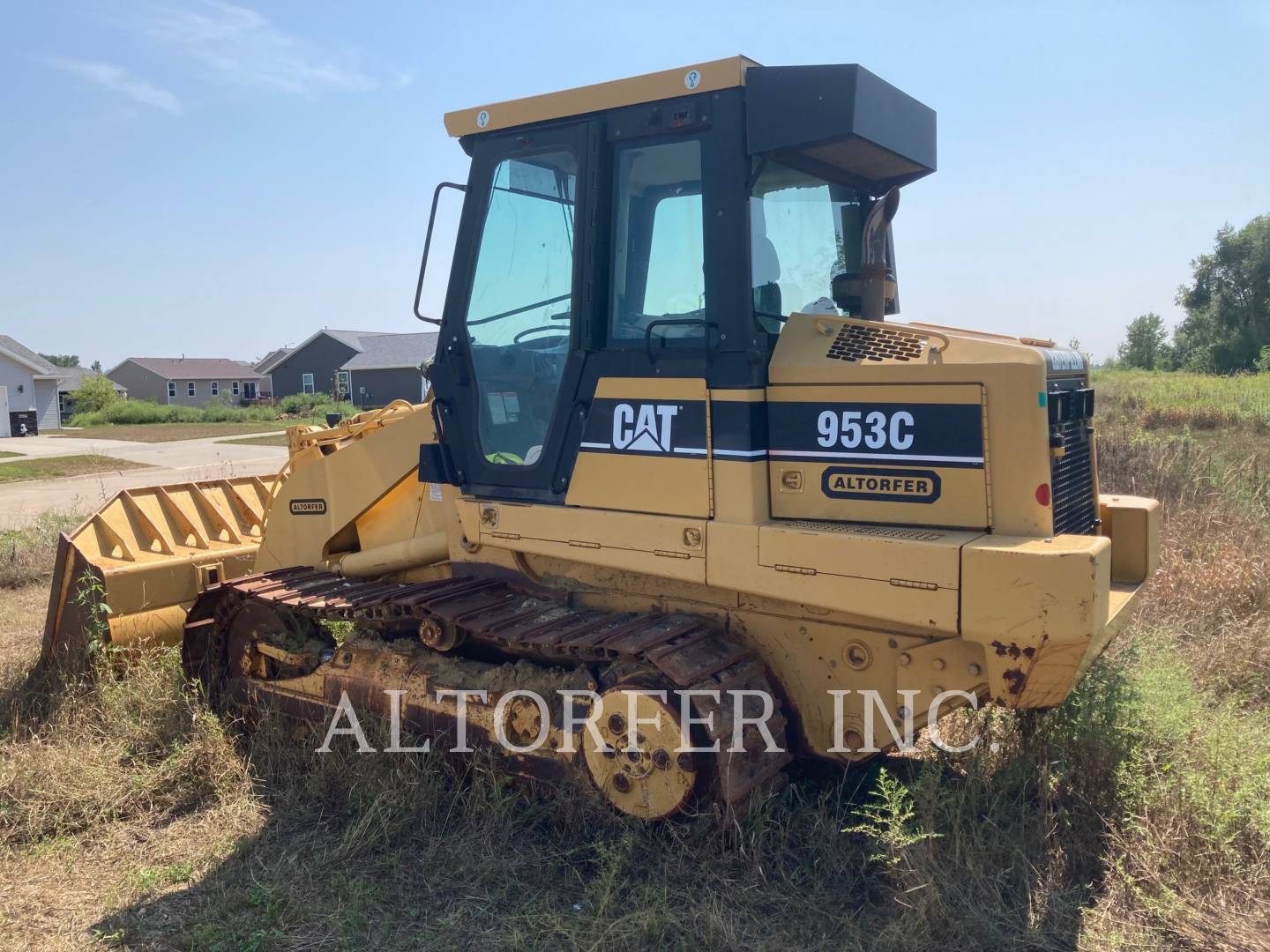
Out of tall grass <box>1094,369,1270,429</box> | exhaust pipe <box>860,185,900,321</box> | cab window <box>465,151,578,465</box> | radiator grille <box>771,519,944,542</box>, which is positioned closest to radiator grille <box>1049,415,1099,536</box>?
radiator grille <box>771,519,944,542</box>

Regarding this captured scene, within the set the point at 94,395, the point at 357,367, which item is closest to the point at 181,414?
the point at 94,395

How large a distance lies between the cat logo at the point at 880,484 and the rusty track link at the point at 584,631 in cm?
78

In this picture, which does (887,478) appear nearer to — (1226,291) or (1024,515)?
(1024,515)

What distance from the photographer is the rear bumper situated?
3215 mm

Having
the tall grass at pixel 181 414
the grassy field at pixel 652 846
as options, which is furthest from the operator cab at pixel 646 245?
the tall grass at pixel 181 414

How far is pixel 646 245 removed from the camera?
164 inches

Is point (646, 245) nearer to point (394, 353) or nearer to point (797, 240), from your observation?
point (797, 240)

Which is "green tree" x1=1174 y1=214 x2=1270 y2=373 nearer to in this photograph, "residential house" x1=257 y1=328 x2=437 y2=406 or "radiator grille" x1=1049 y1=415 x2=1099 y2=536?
"residential house" x1=257 y1=328 x2=437 y2=406

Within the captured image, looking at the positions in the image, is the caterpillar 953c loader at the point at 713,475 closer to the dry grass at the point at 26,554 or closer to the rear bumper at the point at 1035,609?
the rear bumper at the point at 1035,609

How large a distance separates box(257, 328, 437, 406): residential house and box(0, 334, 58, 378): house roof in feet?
44.2

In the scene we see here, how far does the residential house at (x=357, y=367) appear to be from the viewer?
48.8 metres

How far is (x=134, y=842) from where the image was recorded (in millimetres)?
4301

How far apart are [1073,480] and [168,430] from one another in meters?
43.8

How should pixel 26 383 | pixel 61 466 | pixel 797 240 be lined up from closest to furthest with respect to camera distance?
pixel 797 240, pixel 61 466, pixel 26 383
